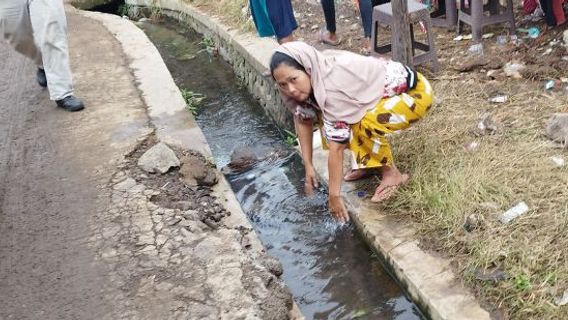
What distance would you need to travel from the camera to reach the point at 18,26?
4367 mm

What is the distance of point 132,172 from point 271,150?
149 centimetres

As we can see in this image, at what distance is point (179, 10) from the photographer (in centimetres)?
931

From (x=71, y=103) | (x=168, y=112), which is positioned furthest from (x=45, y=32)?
(x=168, y=112)

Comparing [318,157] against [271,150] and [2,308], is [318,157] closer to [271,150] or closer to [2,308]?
[271,150]

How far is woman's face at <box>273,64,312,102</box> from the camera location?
2.83 metres

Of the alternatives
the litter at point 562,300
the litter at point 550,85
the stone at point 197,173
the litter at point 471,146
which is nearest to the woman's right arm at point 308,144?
the stone at point 197,173

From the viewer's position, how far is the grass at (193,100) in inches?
226

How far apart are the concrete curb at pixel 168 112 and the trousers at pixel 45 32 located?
671 millimetres

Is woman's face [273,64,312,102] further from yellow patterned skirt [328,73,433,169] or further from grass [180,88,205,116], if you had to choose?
grass [180,88,205,116]

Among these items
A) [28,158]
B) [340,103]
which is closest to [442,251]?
[340,103]

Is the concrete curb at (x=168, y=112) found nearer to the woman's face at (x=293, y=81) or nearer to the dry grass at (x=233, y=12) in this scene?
the woman's face at (x=293, y=81)

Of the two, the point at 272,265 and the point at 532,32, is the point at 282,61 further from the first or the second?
the point at 532,32

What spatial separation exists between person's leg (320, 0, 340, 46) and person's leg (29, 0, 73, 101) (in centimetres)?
236

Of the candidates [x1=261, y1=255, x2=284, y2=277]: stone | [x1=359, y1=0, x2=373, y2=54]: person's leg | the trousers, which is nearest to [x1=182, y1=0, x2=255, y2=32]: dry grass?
[x1=359, y1=0, x2=373, y2=54]: person's leg
